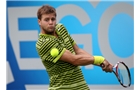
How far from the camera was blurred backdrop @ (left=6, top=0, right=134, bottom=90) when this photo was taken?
854 centimetres

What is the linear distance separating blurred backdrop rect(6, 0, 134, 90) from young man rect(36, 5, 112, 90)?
4259mm

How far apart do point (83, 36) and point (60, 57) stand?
4.42 metres

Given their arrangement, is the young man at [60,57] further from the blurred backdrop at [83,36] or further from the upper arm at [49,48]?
the blurred backdrop at [83,36]

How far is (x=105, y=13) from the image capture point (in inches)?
337

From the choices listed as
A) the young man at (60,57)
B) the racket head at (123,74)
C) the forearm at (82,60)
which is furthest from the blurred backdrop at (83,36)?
the forearm at (82,60)

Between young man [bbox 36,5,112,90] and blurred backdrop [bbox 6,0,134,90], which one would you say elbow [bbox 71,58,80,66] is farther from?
blurred backdrop [bbox 6,0,134,90]

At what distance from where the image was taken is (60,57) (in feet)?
13.6

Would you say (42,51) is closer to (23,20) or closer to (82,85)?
(82,85)

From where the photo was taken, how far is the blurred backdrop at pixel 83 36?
8539 mm

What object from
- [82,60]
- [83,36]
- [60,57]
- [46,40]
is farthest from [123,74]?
[83,36]

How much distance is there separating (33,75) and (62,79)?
4455 millimetres

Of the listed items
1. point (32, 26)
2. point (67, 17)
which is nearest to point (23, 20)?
point (32, 26)

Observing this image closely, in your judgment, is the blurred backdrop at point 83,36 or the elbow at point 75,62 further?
the blurred backdrop at point 83,36

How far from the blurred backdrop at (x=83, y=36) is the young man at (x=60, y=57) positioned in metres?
4.26
